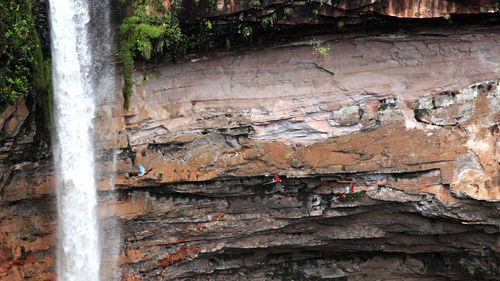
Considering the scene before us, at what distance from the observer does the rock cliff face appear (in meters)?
9.36

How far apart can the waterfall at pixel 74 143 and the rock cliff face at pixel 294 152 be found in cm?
24

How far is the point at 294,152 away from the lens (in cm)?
983

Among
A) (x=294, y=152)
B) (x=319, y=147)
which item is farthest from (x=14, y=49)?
(x=319, y=147)

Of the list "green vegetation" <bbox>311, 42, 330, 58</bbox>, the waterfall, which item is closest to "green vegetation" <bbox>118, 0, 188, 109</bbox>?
the waterfall

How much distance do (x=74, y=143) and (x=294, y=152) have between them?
168 inches

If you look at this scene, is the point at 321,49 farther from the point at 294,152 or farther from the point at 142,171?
the point at 142,171

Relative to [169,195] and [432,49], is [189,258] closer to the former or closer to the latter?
[169,195]

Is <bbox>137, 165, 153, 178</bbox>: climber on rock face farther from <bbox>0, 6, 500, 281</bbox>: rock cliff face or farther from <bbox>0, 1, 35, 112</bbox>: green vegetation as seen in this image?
<bbox>0, 1, 35, 112</bbox>: green vegetation

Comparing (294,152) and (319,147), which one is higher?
(319,147)

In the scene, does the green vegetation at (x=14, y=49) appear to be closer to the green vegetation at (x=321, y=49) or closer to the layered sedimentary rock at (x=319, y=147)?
the layered sedimentary rock at (x=319, y=147)

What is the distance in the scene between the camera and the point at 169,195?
10.3 metres

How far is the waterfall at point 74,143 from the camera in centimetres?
897

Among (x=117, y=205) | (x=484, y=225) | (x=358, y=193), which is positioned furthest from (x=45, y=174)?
(x=484, y=225)

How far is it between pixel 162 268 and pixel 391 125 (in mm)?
5706
